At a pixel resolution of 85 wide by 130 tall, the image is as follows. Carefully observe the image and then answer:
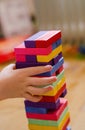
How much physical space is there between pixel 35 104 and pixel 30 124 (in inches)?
2.8

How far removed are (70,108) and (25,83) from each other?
0.45 meters

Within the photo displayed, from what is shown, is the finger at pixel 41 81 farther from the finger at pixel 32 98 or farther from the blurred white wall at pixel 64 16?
the blurred white wall at pixel 64 16

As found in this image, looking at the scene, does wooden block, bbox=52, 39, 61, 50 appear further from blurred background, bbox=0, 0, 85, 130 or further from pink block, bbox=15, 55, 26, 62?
blurred background, bbox=0, 0, 85, 130

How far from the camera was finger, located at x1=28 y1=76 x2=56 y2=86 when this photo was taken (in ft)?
2.51

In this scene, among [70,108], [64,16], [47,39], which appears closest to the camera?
[47,39]

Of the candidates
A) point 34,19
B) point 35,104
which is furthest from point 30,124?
point 34,19

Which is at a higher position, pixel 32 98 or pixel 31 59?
pixel 31 59

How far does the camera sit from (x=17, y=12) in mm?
2316

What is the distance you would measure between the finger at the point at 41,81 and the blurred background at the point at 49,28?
0.32 m

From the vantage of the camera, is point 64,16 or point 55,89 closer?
point 55,89

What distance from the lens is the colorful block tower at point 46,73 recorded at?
77 centimetres

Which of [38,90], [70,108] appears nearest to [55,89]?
[38,90]

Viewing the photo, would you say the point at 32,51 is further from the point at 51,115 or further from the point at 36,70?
the point at 51,115

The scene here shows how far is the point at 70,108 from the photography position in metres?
1.19
